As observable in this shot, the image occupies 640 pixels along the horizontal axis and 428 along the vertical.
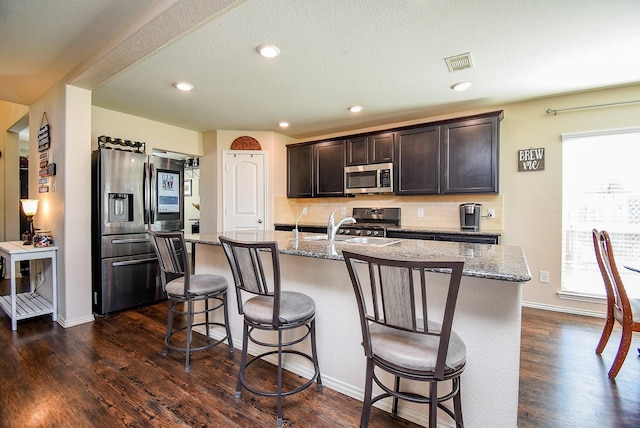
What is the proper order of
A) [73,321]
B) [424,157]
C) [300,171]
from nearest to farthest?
1. [73,321]
2. [424,157]
3. [300,171]

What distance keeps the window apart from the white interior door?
158 inches

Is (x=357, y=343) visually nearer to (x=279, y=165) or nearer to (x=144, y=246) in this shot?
(x=144, y=246)

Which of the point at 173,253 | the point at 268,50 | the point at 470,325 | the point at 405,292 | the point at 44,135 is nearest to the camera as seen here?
the point at 405,292

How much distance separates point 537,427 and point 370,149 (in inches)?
135

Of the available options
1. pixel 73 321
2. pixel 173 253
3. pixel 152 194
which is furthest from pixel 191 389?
pixel 152 194

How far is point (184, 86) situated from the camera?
9.88 ft

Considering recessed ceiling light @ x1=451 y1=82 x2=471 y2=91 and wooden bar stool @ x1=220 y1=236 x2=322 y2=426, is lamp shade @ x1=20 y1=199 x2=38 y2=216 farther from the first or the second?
recessed ceiling light @ x1=451 y1=82 x2=471 y2=91

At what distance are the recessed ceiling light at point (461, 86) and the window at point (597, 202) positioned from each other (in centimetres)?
132

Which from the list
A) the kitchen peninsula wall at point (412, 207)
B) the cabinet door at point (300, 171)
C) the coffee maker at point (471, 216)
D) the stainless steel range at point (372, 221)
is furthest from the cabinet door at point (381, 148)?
the coffee maker at point (471, 216)

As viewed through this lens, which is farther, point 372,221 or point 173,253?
point 372,221

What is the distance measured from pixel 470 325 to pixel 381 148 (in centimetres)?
309

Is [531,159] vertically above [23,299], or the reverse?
[531,159]

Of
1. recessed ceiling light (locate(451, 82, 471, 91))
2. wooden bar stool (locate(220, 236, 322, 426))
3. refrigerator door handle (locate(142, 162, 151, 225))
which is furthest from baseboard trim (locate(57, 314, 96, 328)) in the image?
recessed ceiling light (locate(451, 82, 471, 91))

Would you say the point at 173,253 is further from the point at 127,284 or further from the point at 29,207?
the point at 29,207
